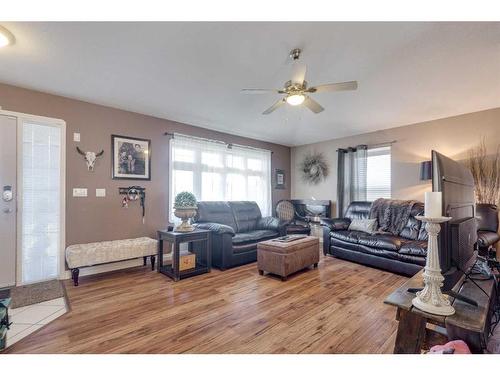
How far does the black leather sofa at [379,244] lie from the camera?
3.18 meters

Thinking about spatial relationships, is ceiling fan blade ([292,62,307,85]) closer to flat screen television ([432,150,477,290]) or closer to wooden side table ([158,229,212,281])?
flat screen television ([432,150,477,290])

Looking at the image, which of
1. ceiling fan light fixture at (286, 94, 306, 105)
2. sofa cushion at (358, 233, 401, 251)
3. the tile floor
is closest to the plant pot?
the tile floor

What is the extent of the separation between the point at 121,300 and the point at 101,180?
5.89 feet

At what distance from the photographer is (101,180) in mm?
3469

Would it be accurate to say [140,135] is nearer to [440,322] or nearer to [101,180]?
[101,180]

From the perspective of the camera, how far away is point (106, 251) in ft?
9.77

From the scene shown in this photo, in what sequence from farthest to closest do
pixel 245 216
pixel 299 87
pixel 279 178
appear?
pixel 279 178, pixel 245 216, pixel 299 87

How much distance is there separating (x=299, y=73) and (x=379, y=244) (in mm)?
2682

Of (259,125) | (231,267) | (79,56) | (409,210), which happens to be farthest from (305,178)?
(79,56)

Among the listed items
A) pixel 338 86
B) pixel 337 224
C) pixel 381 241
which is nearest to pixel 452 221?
pixel 338 86

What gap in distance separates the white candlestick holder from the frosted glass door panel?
391cm

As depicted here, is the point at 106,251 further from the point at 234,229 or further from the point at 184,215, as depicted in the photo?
the point at 234,229

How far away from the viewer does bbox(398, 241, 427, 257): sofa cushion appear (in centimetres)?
307

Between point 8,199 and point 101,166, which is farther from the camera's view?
point 101,166
